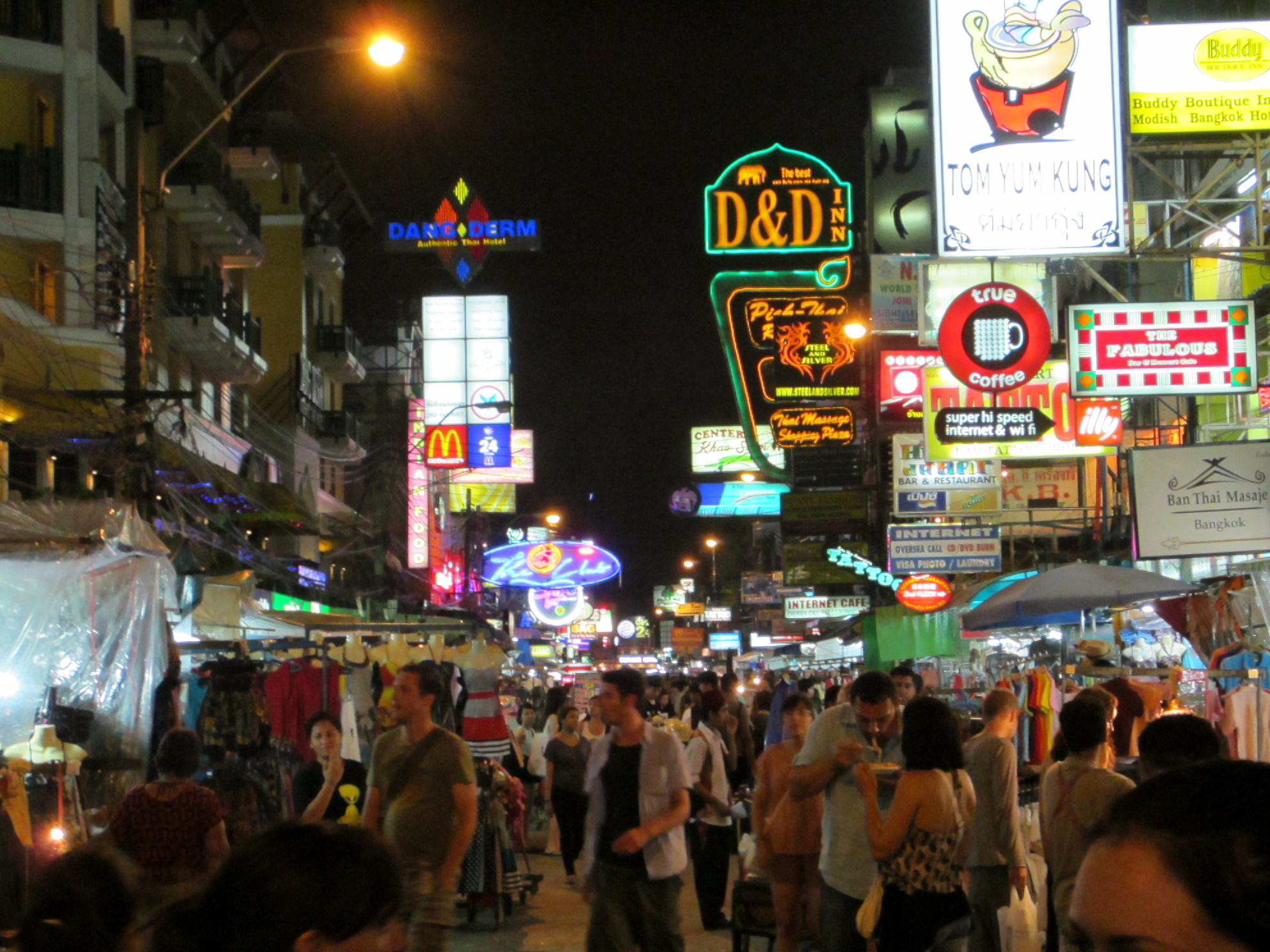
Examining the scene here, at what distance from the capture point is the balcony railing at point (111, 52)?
25062 millimetres

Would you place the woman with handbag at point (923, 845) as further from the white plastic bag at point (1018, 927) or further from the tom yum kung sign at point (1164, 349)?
the tom yum kung sign at point (1164, 349)

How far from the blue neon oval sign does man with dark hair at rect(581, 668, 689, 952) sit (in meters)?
26.7

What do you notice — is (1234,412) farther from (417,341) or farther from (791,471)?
(417,341)

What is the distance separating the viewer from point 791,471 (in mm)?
31000

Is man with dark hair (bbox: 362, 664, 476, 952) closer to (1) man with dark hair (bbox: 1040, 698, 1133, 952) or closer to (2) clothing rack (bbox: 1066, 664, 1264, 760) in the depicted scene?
(1) man with dark hair (bbox: 1040, 698, 1133, 952)

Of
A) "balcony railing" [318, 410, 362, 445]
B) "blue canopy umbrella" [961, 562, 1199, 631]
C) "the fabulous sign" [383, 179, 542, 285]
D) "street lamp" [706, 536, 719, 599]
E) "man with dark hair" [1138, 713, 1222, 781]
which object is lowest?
"street lamp" [706, 536, 719, 599]

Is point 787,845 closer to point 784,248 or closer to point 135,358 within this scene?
point 135,358

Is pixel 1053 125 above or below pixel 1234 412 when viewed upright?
above

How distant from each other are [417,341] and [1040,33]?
38786 millimetres

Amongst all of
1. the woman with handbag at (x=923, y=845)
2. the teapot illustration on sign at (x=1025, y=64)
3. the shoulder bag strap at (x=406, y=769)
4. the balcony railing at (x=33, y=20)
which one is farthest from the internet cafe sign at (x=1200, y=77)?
the balcony railing at (x=33, y=20)

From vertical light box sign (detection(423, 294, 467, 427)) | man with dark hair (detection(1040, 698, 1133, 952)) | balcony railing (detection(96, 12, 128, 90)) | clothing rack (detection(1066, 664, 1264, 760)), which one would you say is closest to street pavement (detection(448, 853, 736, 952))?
clothing rack (detection(1066, 664, 1264, 760))

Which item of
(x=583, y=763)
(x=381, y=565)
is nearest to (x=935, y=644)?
(x=583, y=763)

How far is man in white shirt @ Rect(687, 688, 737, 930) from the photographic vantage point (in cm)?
1201

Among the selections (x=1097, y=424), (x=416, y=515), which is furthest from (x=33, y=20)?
(x=416, y=515)
